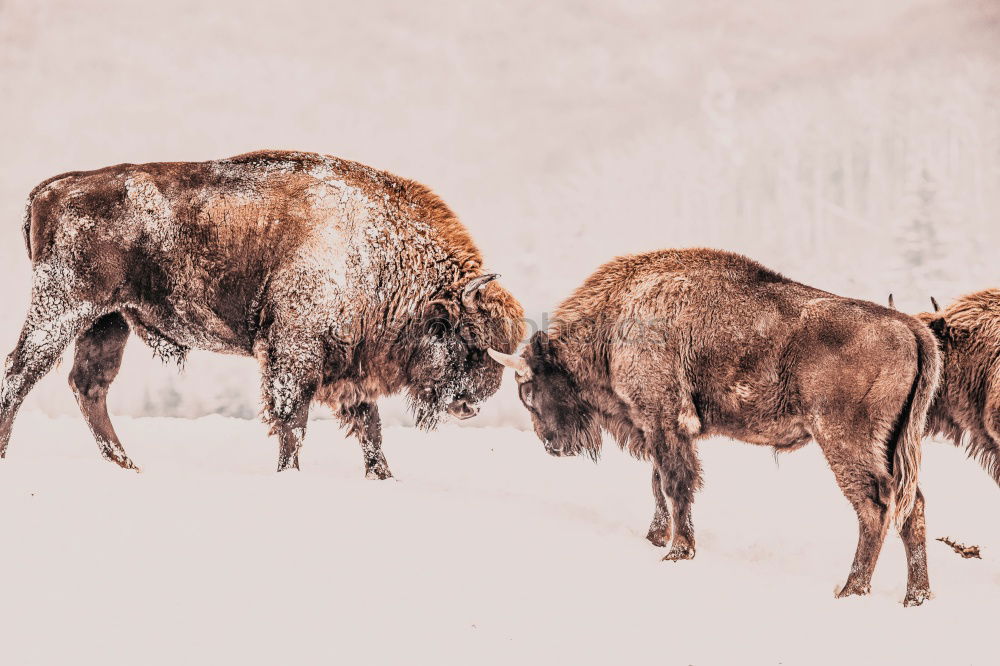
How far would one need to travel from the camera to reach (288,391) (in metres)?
6.74

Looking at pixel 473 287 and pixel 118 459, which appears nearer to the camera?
pixel 473 287

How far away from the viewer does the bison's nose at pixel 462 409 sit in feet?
24.1

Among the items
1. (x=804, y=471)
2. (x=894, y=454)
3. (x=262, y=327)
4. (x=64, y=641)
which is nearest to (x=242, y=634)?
(x=64, y=641)

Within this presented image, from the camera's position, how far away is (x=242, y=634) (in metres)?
3.99

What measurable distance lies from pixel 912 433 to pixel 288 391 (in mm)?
4048

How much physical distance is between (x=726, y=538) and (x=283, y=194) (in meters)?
4.14

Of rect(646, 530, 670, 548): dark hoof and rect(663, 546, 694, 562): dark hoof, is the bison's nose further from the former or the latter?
rect(663, 546, 694, 562): dark hoof

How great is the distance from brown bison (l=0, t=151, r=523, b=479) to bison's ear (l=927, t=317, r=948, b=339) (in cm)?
309

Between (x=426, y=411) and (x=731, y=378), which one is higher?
(x=731, y=378)

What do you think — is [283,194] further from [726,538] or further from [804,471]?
[804,471]

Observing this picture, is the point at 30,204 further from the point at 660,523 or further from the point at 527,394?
the point at 660,523

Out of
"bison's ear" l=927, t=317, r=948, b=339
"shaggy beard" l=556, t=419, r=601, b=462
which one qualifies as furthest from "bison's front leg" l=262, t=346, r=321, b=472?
"bison's ear" l=927, t=317, r=948, b=339

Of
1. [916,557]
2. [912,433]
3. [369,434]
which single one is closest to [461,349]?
[369,434]

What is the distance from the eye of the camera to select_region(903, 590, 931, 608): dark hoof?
5582mm
